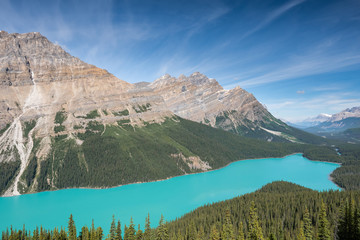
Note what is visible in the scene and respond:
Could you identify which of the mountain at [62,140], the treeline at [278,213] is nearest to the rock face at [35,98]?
the mountain at [62,140]

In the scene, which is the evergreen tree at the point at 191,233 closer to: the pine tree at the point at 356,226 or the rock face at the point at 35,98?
the pine tree at the point at 356,226

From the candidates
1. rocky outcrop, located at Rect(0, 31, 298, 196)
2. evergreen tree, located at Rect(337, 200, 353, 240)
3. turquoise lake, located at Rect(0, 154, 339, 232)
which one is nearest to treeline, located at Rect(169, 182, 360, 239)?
evergreen tree, located at Rect(337, 200, 353, 240)

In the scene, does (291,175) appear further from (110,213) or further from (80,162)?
(80,162)

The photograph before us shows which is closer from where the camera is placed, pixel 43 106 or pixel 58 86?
pixel 43 106

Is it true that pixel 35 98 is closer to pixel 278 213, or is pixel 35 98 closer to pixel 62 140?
pixel 62 140

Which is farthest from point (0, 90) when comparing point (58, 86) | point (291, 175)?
point (291, 175)

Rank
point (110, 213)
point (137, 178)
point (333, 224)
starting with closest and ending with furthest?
1. point (333, 224)
2. point (110, 213)
3. point (137, 178)
